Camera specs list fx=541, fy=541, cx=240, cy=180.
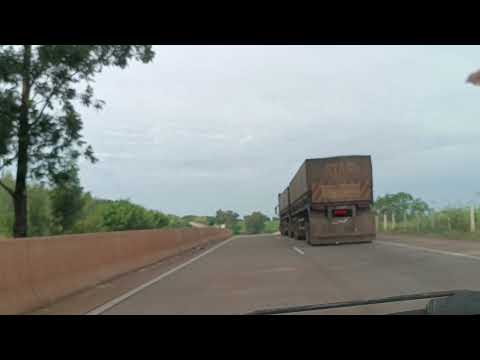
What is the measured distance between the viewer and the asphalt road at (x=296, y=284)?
7699 millimetres

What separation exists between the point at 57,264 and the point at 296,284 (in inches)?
168

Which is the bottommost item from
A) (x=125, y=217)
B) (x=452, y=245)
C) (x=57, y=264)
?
(x=452, y=245)

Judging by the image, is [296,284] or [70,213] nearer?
[296,284]

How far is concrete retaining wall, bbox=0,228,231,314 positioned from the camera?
7.41 m

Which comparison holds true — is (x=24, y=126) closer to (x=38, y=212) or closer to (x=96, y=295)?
(x=96, y=295)

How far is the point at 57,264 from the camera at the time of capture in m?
9.14

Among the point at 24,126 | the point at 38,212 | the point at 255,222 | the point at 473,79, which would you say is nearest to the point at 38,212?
the point at 38,212

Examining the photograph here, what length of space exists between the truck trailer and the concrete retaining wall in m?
9.02

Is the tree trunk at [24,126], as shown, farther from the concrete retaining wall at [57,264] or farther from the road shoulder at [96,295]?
the road shoulder at [96,295]

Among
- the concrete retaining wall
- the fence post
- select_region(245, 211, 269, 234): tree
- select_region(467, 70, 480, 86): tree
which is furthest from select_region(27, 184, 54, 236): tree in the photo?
select_region(245, 211, 269, 234): tree

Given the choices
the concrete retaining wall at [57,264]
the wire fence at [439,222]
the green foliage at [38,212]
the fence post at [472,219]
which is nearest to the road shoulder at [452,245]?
the wire fence at [439,222]

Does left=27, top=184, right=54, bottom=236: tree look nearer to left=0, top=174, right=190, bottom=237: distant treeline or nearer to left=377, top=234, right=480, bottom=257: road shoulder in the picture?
left=0, top=174, right=190, bottom=237: distant treeline
